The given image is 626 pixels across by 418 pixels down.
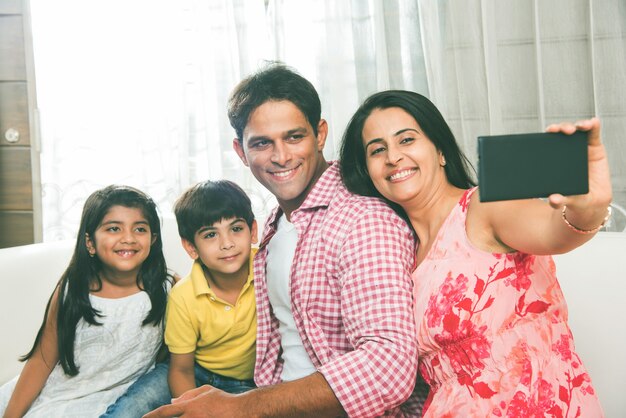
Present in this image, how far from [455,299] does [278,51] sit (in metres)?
1.35

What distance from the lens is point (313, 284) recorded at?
1.19 metres

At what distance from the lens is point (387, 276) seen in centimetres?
107

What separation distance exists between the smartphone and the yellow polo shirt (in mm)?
826

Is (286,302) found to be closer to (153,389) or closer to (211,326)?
(211,326)

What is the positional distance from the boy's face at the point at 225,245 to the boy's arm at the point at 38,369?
0.38 m

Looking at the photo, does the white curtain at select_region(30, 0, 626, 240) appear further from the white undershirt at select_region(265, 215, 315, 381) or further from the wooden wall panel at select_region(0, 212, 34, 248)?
the white undershirt at select_region(265, 215, 315, 381)

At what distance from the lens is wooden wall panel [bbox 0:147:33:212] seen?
8.19 feet

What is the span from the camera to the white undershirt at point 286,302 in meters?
1.30

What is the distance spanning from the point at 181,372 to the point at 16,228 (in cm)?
145

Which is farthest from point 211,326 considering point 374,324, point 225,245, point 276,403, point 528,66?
point 528,66

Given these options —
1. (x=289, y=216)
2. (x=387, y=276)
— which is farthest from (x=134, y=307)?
(x=387, y=276)

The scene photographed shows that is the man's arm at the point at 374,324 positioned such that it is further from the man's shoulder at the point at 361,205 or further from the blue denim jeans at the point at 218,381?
the blue denim jeans at the point at 218,381

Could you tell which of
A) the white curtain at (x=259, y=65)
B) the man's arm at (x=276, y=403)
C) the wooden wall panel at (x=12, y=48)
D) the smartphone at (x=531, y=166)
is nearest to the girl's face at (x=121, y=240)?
the man's arm at (x=276, y=403)

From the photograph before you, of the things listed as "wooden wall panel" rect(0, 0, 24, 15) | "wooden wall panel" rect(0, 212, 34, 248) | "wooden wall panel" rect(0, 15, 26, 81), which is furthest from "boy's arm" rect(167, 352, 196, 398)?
"wooden wall panel" rect(0, 0, 24, 15)
